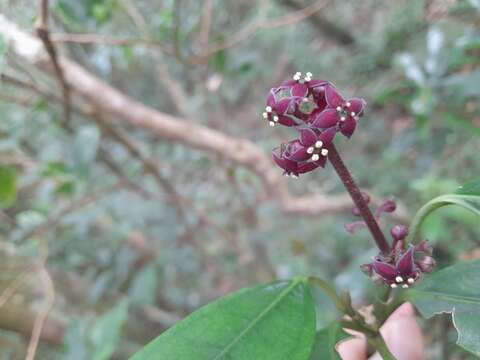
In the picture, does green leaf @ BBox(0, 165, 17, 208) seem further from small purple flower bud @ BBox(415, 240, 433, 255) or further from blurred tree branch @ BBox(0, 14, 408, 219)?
small purple flower bud @ BBox(415, 240, 433, 255)

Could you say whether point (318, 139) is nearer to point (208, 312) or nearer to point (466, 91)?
point (208, 312)

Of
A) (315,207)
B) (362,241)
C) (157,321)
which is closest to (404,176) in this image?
(362,241)

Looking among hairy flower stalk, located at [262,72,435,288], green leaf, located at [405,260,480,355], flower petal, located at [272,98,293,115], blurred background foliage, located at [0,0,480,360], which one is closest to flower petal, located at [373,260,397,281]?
hairy flower stalk, located at [262,72,435,288]

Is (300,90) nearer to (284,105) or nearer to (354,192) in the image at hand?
(284,105)

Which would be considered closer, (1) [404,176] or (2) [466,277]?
(2) [466,277]

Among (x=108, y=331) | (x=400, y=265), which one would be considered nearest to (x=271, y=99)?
(x=400, y=265)

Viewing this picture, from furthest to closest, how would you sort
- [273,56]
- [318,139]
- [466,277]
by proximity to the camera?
1. [273,56]
2. [466,277]
3. [318,139]
